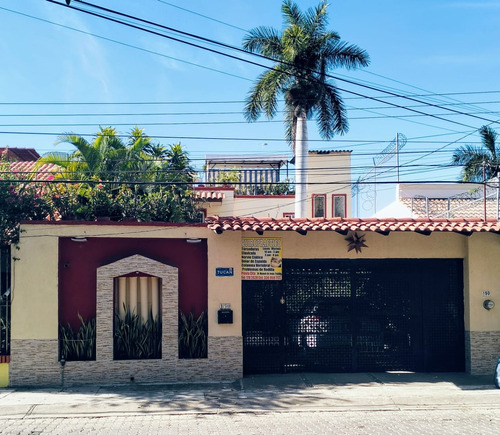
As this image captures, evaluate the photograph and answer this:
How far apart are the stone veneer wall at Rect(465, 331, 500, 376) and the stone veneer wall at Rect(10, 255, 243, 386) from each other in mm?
5194

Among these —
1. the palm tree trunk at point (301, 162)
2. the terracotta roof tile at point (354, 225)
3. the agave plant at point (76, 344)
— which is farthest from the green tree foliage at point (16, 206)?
the palm tree trunk at point (301, 162)

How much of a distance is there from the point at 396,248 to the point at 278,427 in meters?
5.46

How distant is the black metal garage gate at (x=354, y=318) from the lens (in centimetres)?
1214

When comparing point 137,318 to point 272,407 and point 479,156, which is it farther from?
point 479,156

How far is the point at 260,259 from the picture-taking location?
1211 cm

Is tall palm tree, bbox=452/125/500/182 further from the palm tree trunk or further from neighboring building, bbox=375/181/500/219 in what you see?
the palm tree trunk

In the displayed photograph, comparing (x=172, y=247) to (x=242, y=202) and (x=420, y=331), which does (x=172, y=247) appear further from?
(x=242, y=202)

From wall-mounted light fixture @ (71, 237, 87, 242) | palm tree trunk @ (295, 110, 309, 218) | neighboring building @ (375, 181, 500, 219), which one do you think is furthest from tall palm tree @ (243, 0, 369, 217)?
wall-mounted light fixture @ (71, 237, 87, 242)

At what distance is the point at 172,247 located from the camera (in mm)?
11992

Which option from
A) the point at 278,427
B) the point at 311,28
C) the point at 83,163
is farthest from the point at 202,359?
the point at 311,28

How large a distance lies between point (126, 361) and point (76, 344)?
3.74ft

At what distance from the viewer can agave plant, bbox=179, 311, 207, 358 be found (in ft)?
38.5

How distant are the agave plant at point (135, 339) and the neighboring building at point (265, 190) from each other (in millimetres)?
9735

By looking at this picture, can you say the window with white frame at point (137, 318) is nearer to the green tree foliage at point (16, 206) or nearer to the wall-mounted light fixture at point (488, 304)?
the green tree foliage at point (16, 206)
